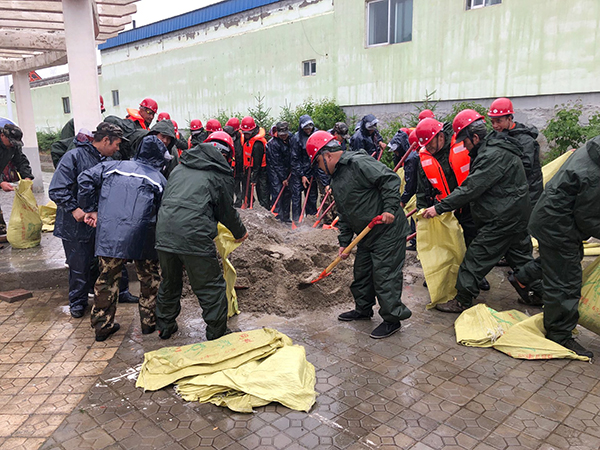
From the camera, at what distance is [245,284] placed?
5027 mm

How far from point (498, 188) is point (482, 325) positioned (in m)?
1.23

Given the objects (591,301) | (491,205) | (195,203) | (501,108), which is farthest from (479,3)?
(195,203)

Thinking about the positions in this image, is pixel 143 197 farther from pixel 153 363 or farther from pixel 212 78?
pixel 212 78

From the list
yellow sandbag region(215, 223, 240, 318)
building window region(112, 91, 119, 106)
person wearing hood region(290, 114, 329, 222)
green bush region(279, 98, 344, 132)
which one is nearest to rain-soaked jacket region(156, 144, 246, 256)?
yellow sandbag region(215, 223, 240, 318)

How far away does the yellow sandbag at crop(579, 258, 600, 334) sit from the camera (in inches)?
137

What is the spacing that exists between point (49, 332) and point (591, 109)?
364 inches

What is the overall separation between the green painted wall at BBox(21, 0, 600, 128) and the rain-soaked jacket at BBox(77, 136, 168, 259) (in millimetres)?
8149

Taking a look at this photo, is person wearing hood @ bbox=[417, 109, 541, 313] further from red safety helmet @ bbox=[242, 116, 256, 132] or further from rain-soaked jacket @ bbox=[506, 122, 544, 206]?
red safety helmet @ bbox=[242, 116, 256, 132]

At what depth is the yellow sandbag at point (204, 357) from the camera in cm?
323

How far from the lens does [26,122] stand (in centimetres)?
1194

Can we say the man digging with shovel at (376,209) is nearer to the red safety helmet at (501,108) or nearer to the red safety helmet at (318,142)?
the red safety helmet at (318,142)

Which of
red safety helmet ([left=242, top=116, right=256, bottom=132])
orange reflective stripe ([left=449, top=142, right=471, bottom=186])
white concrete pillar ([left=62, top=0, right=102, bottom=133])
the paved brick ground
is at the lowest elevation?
the paved brick ground

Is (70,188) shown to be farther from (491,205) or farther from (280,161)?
(280,161)

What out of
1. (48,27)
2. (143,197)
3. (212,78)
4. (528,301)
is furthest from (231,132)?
(212,78)
